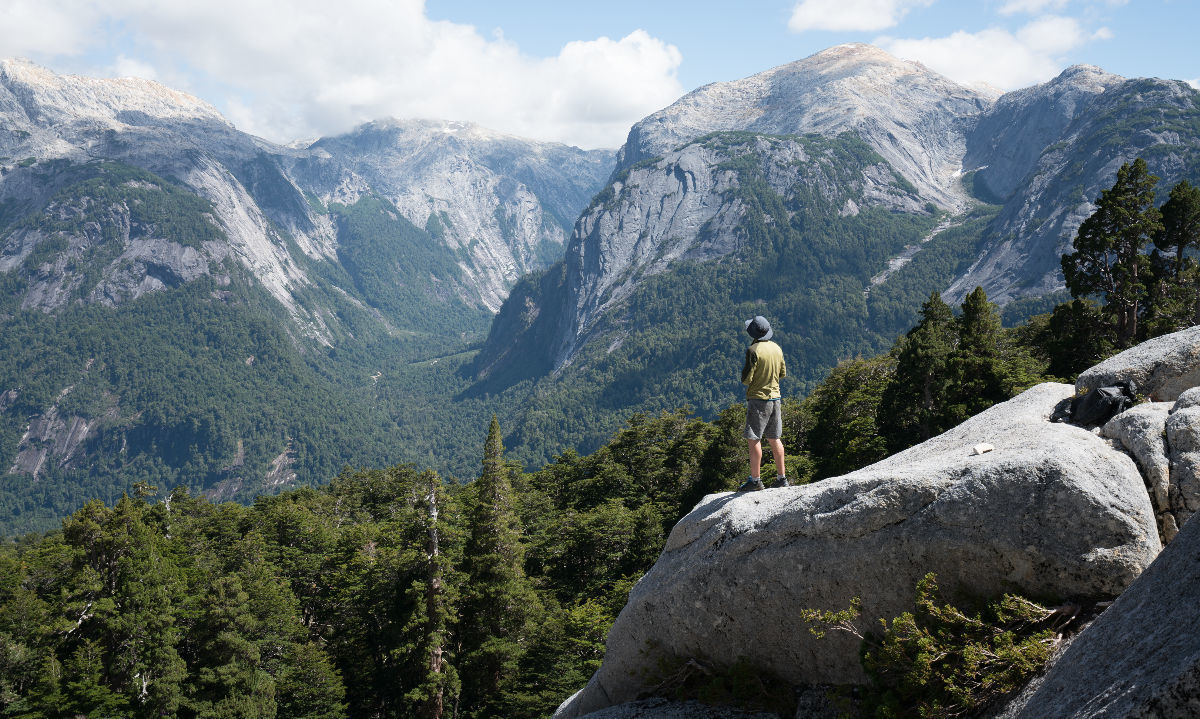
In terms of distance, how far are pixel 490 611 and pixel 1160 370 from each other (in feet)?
128

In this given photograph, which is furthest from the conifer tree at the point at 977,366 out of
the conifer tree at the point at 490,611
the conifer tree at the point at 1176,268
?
the conifer tree at the point at 490,611

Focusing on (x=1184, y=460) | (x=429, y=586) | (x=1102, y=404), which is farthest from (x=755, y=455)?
(x=429, y=586)

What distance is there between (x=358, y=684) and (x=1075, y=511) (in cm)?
5349

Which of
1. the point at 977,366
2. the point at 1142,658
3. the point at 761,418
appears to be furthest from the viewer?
the point at 977,366

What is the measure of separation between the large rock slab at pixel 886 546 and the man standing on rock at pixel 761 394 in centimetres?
110

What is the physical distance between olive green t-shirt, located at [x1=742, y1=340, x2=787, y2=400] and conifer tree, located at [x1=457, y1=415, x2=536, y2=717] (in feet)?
106

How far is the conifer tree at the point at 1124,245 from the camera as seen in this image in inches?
1479

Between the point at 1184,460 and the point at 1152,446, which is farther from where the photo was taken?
the point at 1152,446

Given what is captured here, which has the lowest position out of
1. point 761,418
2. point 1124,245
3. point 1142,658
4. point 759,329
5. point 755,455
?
point 1142,658

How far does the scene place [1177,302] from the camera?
125 feet

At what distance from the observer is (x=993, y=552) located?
995 centimetres

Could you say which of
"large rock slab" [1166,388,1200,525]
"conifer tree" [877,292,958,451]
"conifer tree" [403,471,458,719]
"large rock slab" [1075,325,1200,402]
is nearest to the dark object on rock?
"large rock slab" [1075,325,1200,402]

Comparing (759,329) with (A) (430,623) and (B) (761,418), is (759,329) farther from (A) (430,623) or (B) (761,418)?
(A) (430,623)

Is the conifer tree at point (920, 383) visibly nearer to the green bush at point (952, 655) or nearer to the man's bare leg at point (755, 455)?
the man's bare leg at point (755, 455)
